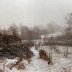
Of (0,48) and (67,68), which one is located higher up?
(0,48)

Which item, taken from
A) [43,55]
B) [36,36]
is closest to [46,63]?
[43,55]

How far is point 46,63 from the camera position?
2.96 metres

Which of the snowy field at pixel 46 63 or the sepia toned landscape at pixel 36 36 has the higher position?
the sepia toned landscape at pixel 36 36

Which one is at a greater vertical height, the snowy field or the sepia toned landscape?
the sepia toned landscape

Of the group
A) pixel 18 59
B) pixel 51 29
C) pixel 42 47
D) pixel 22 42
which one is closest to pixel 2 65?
pixel 18 59

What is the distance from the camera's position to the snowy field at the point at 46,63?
2.95 meters

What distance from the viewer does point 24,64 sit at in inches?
117

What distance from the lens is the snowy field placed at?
2.95m

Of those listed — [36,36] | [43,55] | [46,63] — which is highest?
[36,36]

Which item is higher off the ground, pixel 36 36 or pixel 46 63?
pixel 36 36

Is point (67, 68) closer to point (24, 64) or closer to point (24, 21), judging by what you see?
point (24, 64)

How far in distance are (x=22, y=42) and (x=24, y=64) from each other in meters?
0.31

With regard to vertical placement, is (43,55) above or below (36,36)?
below

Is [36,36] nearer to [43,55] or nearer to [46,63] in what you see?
[43,55]
